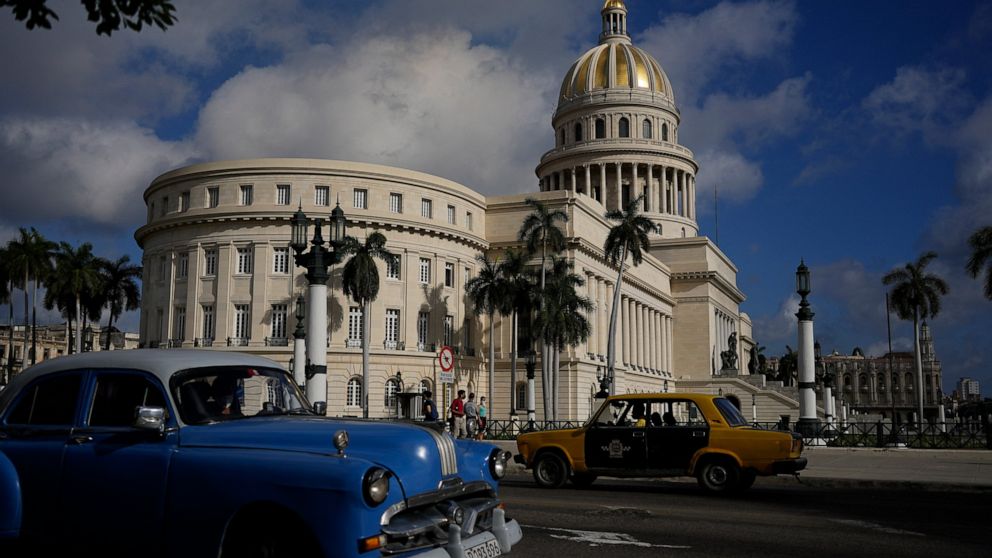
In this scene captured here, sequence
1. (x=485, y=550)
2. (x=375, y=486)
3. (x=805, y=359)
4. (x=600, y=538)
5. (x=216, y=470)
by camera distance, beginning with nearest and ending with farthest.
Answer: (x=375, y=486) < (x=216, y=470) < (x=485, y=550) < (x=600, y=538) < (x=805, y=359)

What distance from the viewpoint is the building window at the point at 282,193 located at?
60.2 metres

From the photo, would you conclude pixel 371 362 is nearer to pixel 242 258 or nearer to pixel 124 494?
pixel 242 258

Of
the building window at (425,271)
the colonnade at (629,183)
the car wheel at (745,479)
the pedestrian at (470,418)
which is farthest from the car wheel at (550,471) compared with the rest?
the colonnade at (629,183)

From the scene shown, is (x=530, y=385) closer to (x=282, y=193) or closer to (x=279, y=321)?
(x=279, y=321)

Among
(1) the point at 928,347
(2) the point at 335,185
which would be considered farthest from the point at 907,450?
(1) the point at 928,347

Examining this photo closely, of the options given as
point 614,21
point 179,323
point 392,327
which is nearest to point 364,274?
point 392,327

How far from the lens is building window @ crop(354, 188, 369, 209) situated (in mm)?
61188

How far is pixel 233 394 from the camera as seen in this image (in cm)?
707

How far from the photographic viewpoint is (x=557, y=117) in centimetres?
10619

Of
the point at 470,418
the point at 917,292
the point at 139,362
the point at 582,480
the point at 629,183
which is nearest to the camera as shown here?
the point at 139,362

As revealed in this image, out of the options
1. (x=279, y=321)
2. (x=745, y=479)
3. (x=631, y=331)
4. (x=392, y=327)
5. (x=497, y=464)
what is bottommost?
(x=745, y=479)

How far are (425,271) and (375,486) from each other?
57852 mm

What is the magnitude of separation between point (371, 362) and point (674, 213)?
5469 centimetres

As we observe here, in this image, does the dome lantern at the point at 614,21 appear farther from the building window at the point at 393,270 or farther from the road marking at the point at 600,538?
the road marking at the point at 600,538
